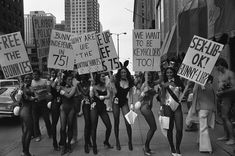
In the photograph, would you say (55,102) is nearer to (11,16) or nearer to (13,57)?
(13,57)

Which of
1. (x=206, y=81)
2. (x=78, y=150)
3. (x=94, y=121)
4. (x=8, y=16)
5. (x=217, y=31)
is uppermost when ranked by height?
(x=8, y=16)

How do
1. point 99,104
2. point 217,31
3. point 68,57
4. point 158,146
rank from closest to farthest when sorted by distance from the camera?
1. point 99,104
2. point 158,146
3. point 68,57
4. point 217,31

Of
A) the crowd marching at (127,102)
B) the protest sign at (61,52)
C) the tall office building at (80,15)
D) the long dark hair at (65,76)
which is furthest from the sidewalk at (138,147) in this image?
the tall office building at (80,15)

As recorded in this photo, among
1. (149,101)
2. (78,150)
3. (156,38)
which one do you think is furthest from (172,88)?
(78,150)

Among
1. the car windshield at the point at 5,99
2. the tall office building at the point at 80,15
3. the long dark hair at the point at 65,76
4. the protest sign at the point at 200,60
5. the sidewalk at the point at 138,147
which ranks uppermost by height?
the tall office building at the point at 80,15

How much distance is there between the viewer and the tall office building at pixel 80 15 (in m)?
15.6

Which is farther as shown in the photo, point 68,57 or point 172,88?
point 68,57

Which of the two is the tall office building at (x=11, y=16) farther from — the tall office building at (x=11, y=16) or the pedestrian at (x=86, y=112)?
the pedestrian at (x=86, y=112)

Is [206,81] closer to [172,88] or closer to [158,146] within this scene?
[172,88]

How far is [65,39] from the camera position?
7508 mm

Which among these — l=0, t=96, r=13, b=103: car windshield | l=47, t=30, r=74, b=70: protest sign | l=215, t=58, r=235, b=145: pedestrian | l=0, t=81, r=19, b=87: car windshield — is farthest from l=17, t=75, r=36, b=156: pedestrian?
l=0, t=81, r=19, b=87: car windshield

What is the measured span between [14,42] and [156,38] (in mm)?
3205

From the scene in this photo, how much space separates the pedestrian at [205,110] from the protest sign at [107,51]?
6.37 ft

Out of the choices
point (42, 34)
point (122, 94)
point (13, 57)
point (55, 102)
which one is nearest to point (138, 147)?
point (122, 94)
